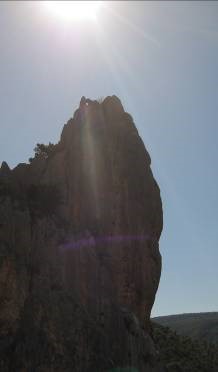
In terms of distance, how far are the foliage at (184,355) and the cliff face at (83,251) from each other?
4623cm

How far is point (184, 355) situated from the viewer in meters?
116

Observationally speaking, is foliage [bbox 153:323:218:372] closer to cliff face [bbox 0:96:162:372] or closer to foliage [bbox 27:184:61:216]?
cliff face [bbox 0:96:162:372]

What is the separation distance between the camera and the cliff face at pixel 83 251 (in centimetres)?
4391

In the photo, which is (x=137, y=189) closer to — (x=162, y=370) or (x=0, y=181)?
(x=0, y=181)

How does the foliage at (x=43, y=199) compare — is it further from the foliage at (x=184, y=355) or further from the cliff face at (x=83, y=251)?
the foliage at (x=184, y=355)

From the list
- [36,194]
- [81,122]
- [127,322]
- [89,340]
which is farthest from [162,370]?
[81,122]

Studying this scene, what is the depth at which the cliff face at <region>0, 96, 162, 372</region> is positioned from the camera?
144 ft

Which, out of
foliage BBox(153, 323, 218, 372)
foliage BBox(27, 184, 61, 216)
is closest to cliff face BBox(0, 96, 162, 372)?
foliage BBox(27, 184, 61, 216)

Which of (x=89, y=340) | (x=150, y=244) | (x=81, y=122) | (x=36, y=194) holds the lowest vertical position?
(x=89, y=340)

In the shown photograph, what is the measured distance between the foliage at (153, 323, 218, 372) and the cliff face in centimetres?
4623

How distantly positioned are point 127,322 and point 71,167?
59.6 ft

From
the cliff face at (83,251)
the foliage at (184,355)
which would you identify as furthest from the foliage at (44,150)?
the foliage at (184,355)

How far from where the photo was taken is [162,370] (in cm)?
5397

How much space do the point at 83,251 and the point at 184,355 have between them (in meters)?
71.9
